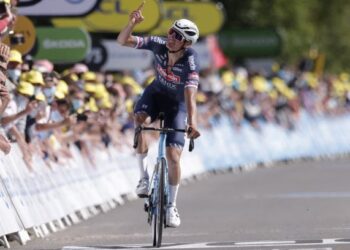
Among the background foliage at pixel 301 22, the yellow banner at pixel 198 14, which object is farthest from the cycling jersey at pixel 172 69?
the background foliage at pixel 301 22

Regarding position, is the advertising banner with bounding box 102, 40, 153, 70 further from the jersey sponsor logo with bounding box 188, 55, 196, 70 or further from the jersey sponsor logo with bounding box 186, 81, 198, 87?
the jersey sponsor logo with bounding box 186, 81, 198, 87

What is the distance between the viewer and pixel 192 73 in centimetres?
1445

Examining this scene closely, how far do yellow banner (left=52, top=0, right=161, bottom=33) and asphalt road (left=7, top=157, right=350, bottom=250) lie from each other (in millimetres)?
2651

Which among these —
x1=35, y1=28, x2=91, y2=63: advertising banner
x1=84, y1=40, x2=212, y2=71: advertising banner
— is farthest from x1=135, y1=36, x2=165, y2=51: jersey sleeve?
x1=84, y1=40, x2=212, y2=71: advertising banner

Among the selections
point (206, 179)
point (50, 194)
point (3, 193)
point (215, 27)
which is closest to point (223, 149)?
point (206, 179)

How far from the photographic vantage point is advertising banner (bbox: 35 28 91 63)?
2134 cm

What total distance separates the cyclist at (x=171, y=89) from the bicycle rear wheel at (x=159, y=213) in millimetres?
113

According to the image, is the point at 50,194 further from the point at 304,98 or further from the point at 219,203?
the point at 304,98

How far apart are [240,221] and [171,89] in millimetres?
3492

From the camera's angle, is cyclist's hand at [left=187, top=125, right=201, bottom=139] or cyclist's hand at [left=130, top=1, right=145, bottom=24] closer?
cyclist's hand at [left=187, top=125, right=201, bottom=139]

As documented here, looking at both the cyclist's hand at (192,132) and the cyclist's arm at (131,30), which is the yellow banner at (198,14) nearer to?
the cyclist's arm at (131,30)

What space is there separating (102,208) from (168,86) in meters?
6.24

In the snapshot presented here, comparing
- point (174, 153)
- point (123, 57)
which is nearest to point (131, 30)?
point (174, 153)

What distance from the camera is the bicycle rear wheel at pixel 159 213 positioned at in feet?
46.4
